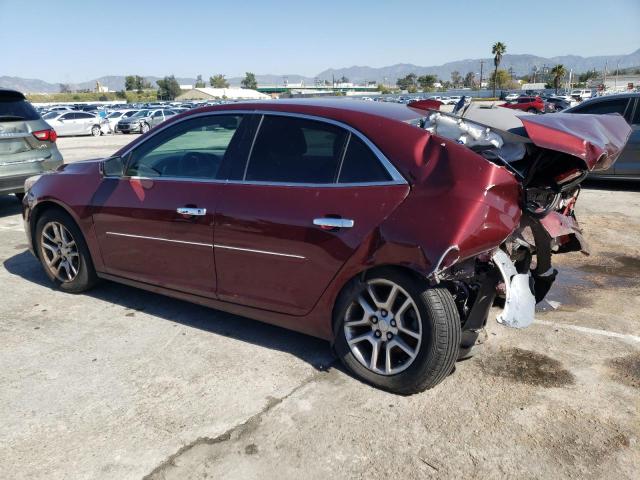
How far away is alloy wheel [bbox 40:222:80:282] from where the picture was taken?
4.82 meters

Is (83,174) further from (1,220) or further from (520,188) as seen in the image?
(1,220)

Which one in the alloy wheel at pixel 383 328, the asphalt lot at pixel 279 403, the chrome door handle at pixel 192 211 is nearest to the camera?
the asphalt lot at pixel 279 403

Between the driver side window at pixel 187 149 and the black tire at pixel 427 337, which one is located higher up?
the driver side window at pixel 187 149

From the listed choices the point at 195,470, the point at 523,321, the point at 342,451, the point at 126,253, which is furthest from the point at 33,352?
the point at 523,321

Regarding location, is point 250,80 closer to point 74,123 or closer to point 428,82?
point 428,82

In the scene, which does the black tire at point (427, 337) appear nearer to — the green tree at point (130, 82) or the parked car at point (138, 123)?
the parked car at point (138, 123)

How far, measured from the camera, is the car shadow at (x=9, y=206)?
8.66 m

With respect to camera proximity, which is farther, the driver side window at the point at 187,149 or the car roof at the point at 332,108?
the driver side window at the point at 187,149

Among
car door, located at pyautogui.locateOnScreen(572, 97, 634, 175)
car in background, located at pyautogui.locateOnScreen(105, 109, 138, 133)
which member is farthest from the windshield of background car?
car in background, located at pyautogui.locateOnScreen(105, 109, 138, 133)

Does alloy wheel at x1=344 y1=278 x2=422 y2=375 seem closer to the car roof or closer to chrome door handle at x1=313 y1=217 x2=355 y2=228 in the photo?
chrome door handle at x1=313 y1=217 x2=355 y2=228

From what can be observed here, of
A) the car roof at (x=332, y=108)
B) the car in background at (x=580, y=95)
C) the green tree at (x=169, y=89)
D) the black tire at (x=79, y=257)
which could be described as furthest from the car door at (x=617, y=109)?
the green tree at (x=169, y=89)

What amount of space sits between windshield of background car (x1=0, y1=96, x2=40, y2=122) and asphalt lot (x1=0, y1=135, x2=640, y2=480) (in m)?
4.01

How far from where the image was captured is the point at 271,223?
11.4 ft

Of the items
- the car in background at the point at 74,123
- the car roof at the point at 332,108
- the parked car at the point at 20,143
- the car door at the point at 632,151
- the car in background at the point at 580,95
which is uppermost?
the car roof at the point at 332,108
